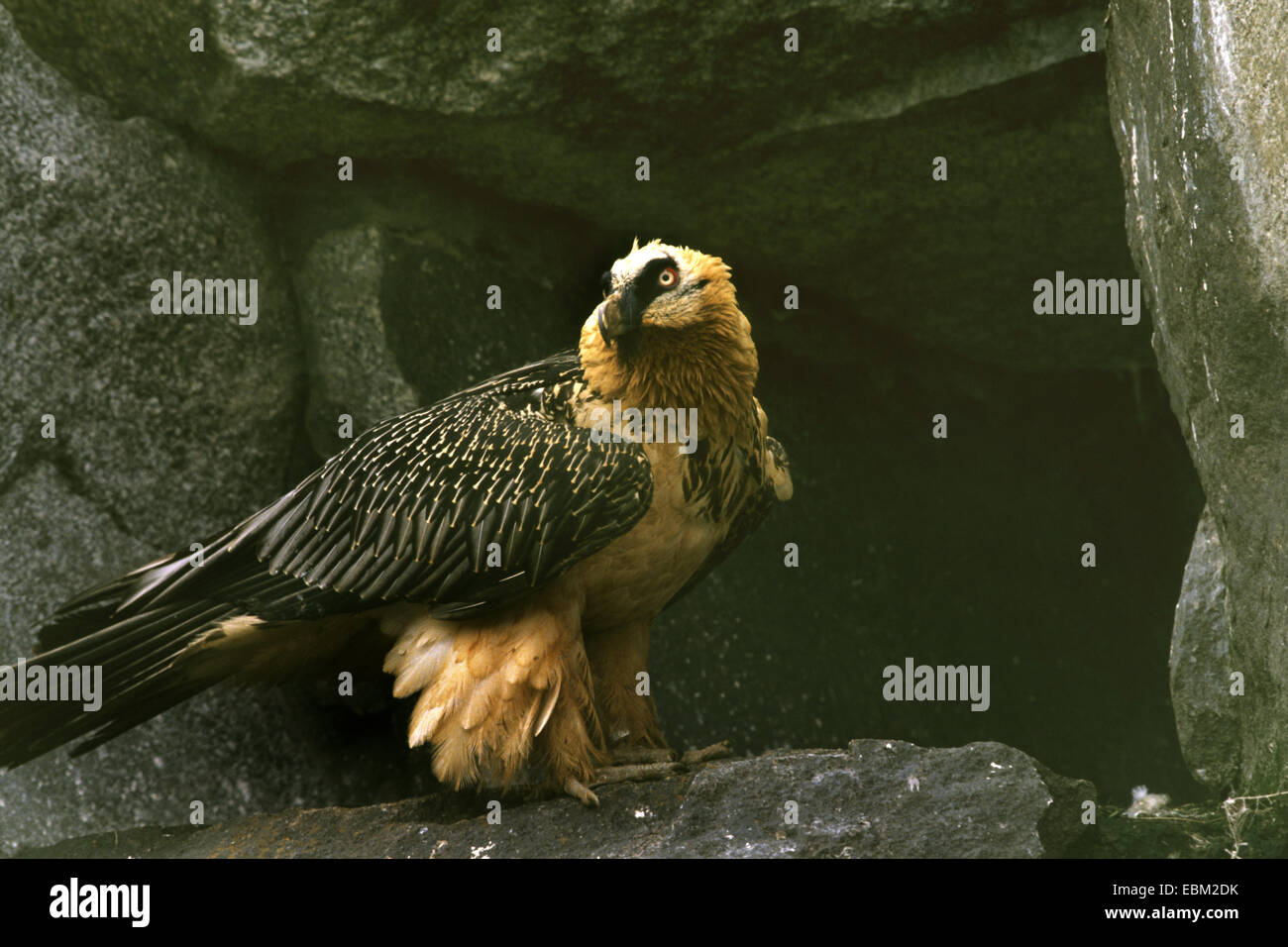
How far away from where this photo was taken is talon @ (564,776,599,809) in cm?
420

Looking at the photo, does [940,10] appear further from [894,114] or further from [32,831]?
[32,831]

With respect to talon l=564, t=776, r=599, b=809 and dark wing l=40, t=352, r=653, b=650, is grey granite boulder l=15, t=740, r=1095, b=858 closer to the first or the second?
talon l=564, t=776, r=599, b=809

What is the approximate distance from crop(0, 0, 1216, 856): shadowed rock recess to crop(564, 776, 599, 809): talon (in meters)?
0.06

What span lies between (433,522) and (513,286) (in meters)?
2.01

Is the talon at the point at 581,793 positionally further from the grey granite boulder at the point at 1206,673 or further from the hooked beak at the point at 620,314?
the grey granite boulder at the point at 1206,673

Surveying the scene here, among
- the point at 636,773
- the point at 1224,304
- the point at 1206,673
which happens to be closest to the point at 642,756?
the point at 636,773

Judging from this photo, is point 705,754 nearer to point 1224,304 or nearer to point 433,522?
point 433,522

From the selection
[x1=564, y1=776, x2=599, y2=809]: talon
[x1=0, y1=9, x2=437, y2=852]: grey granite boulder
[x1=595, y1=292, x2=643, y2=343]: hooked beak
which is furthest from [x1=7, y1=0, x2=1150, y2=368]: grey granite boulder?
[x1=564, y1=776, x2=599, y2=809]: talon

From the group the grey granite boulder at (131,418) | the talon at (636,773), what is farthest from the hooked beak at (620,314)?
the grey granite boulder at (131,418)

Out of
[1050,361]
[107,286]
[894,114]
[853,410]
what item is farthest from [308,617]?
[1050,361]

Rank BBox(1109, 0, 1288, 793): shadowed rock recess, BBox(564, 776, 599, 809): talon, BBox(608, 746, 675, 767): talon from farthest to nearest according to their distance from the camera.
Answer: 1. BBox(608, 746, 675, 767): talon
2. BBox(564, 776, 599, 809): talon
3. BBox(1109, 0, 1288, 793): shadowed rock recess

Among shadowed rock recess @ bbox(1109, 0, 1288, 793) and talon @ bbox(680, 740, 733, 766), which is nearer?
shadowed rock recess @ bbox(1109, 0, 1288, 793)

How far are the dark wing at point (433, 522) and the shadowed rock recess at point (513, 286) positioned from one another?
0.67 m

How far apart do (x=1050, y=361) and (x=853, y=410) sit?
0.99 m
